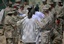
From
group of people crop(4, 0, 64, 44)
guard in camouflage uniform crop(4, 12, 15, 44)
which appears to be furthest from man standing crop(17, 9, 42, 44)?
guard in camouflage uniform crop(4, 12, 15, 44)

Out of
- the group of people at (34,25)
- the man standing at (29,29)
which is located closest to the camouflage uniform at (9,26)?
the group of people at (34,25)

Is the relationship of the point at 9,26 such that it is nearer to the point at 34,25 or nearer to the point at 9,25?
the point at 9,25

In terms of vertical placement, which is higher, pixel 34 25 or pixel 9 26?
pixel 34 25

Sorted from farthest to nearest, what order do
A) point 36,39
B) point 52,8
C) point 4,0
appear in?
point 4,0 < point 52,8 < point 36,39

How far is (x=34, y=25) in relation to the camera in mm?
14023

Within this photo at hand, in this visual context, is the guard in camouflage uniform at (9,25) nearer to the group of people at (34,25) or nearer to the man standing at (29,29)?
the group of people at (34,25)

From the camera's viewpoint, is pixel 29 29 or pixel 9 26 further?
pixel 9 26

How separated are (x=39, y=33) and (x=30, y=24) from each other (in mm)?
497

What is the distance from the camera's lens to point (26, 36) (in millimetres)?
13945

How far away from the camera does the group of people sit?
13984mm

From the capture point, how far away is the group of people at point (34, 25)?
14.0m

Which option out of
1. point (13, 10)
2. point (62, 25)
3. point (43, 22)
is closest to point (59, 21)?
point (62, 25)

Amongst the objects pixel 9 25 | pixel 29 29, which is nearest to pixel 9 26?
pixel 9 25

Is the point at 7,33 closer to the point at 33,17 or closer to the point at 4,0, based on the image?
the point at 33,17
